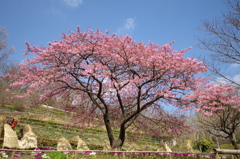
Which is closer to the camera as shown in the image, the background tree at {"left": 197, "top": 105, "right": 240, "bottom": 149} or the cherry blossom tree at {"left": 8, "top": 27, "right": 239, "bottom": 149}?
the cherry blossom tree at {"left": 8, "top": 27, "right": 239, "bottom": 149}

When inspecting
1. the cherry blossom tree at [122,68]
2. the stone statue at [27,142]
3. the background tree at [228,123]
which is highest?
the cherry blossom tree at [122,68]

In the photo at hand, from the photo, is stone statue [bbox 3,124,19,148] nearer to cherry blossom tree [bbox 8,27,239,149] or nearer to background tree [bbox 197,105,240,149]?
cherry blossom tree [bbox 8,27,239,149]

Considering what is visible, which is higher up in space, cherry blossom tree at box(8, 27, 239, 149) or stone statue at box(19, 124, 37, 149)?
cherry blossom tree at box(8, 27, 239, 149)

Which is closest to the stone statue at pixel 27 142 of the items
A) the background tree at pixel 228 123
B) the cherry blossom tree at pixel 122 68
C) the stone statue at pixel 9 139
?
the stone statue at pixel 9 139

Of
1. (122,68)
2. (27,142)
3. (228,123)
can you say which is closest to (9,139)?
(27,142)

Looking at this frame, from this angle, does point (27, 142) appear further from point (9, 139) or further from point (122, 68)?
point (122, 68)

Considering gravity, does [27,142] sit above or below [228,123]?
below

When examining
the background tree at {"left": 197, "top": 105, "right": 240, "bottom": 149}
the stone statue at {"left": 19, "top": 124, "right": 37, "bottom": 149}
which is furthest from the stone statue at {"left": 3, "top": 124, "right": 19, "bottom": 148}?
the background tree at {"left": 197, "top": 105, "right": 240, "bottom": 149}

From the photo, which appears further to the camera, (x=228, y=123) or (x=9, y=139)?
(x=228, y=123)

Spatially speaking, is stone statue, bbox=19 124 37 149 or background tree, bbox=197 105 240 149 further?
background tree, bbox=197 105 240 149

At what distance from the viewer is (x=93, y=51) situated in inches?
307

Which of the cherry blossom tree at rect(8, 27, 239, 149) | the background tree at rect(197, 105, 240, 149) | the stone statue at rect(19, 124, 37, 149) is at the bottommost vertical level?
the stone statue at rect(19, 124, 37, 149)

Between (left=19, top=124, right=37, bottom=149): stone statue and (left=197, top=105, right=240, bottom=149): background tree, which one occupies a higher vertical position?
(left=197, top=105, right=240, bottom=149): background tree

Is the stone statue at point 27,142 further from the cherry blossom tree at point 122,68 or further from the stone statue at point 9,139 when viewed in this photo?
the cherry blossom tree at point 122,68
